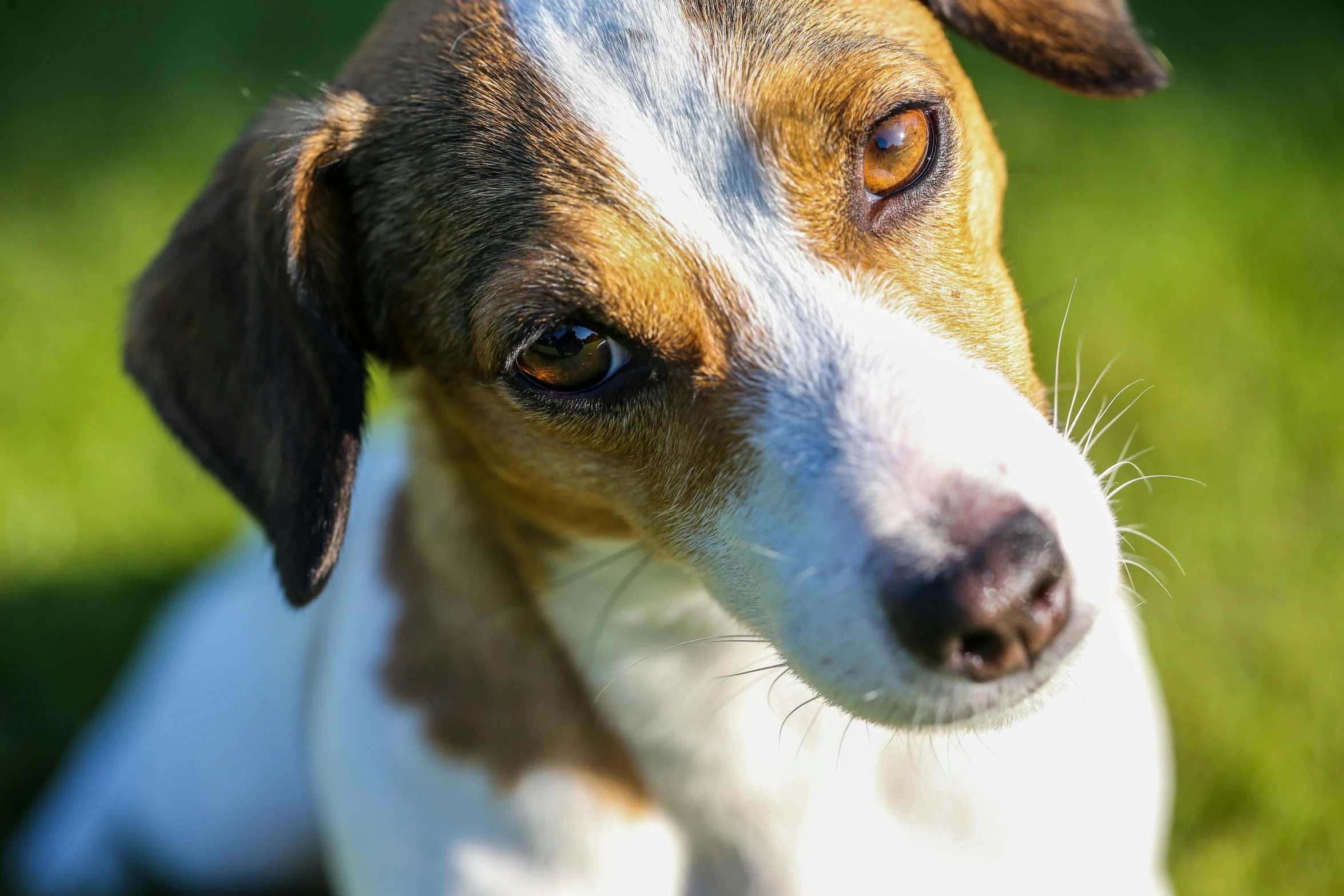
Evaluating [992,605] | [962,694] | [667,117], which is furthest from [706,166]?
[962,694]

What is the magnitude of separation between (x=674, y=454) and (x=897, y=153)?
0.75 meters

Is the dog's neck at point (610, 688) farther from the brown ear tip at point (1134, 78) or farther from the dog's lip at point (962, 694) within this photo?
the brown ear tip at point (1134, 78)

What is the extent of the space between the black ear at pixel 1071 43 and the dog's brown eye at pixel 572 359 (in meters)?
1.22

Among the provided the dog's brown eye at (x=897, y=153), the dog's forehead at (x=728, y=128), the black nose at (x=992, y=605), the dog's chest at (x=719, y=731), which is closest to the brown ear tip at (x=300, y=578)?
the dog's chest at (x=719, y=731)

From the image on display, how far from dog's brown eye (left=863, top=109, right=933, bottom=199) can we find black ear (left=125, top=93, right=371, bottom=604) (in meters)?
1.13

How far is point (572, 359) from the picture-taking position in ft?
7.84

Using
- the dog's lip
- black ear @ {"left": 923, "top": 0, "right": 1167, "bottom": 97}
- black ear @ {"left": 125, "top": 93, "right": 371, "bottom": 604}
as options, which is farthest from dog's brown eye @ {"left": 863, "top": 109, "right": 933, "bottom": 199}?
black ear @ {"left": 125, "top": 93, "right": 371, "bottom": 604}

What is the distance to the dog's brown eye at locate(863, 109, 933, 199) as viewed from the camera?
2365mm

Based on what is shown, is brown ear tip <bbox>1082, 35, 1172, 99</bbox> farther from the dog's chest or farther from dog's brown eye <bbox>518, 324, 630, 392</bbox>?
the dog's chest

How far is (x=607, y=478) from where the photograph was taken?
253 cm

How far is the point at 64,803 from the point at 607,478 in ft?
9.86

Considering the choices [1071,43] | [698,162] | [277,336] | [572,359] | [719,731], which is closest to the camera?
[698,162]

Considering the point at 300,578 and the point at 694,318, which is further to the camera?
the point at 300,578

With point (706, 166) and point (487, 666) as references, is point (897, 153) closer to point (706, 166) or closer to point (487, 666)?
point (706, 166)
